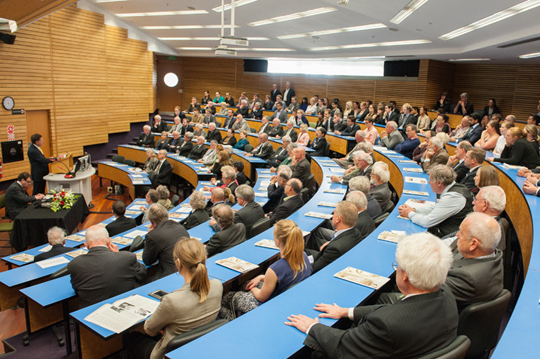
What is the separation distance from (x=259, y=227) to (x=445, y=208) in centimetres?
204

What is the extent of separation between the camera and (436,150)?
634 centimetres

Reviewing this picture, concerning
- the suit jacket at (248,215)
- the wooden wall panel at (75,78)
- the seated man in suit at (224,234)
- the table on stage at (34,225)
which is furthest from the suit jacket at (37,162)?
the seated man in suit at (224,234)

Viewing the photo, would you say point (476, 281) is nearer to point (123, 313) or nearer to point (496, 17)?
point (123, 313)

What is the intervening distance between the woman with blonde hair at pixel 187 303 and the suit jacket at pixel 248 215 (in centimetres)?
221

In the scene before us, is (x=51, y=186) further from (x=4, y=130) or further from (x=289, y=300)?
(x=289, y=300)

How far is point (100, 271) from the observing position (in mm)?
3443

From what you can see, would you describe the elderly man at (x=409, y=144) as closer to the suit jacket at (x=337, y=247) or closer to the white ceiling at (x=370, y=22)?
the white ceiling at (x=370, y=22)

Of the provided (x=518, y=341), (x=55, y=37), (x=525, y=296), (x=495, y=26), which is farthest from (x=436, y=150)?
(x=55, y=37)

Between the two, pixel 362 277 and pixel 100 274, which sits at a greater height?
pixel 362 277

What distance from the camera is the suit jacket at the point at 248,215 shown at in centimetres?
502

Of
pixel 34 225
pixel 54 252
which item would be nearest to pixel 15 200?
pixel 34 225

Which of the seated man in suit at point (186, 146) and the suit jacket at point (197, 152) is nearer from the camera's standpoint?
the suit jacket at point (197, 152)

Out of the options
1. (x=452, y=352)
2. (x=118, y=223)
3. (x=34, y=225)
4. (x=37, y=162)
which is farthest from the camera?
(x=37, y=162)

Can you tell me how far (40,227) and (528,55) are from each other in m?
11.8
